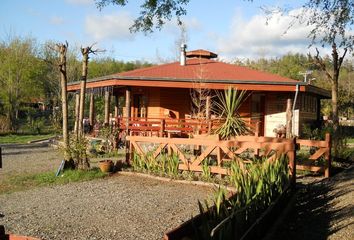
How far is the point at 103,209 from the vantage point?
7.78m

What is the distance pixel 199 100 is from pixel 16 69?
18972 millimetres

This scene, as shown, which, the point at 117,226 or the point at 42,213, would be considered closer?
the point at 117,226

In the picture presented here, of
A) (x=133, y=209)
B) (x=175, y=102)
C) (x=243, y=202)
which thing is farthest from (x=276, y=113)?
(x=243, y=202)

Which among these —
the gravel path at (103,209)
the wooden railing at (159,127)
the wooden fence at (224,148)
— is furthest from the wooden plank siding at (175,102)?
the gravel path at (103,209)

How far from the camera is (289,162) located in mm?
9117

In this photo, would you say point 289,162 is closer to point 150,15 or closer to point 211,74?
point 150,15

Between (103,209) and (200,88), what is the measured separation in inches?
491

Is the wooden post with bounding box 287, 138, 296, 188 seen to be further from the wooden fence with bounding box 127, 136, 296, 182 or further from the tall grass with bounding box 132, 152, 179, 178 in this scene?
the tall grass with bounding box 132, 152, 179, 178

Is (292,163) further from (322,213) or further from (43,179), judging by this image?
(43,179)

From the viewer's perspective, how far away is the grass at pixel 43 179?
10.3 metres

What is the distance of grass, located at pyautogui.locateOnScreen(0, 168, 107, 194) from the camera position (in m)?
10.3

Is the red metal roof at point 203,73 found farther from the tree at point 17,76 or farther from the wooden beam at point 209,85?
the tree at point 17,76

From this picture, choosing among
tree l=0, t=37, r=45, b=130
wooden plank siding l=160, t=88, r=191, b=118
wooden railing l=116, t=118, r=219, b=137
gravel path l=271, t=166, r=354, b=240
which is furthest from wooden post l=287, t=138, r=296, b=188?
tree l=0, t=37, r=45, b=130

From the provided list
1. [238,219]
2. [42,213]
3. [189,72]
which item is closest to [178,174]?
[42,213]
